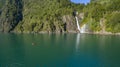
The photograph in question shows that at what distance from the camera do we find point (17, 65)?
62.2m

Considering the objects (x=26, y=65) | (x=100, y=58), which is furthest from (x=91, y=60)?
(x=26, y=65)

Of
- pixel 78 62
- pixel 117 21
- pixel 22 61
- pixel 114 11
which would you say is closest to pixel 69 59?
pixel 78 62

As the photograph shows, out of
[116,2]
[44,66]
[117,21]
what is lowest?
[44,66]

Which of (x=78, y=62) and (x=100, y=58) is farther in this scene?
(x=100, y=58)

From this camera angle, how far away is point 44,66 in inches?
2395

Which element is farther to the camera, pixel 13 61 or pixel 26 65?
pixel 13 61

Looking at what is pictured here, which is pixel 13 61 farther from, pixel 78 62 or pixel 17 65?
pixel 78 62

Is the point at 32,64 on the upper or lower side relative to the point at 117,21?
lower

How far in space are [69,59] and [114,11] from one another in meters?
135

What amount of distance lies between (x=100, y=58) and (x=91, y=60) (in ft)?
15.4

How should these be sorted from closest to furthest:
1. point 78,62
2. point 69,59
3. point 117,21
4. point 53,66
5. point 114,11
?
1. point 53,66
2. point 78,62
3. point 69,59
4. point 117,21
5. point 114,11

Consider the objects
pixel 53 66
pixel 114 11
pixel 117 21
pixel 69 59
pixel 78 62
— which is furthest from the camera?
pixel 114 11

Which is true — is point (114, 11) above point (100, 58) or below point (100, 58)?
above

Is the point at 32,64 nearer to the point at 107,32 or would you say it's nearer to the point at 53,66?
the point at 53,66
